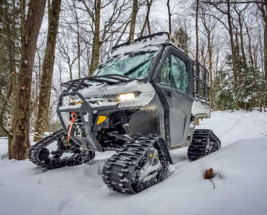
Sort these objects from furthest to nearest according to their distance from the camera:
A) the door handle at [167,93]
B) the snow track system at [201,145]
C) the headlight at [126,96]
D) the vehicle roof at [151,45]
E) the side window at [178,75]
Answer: the snow track system at [201,145], the side window at [178,75], the vehicle roof at [151,45], the door handle at [167,93], the headlight at [126,96]

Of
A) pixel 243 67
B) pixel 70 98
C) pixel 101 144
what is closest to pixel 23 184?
pixel 101 144

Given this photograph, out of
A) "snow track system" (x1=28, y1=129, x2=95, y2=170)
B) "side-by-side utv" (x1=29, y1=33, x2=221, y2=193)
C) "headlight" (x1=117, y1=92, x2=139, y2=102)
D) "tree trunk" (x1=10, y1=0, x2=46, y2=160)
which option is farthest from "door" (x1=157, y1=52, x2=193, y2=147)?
"tree trunk" (x1=10, y1=0, x2=46, y2=160)

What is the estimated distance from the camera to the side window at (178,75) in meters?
3.75

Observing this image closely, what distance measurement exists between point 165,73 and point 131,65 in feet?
2.10

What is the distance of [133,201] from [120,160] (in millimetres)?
471

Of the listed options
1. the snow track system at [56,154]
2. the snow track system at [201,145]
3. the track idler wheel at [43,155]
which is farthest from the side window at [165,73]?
the track idler wheel at [43,155]

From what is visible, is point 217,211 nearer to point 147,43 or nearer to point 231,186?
point 231,186

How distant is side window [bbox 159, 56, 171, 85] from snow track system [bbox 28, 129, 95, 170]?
2090 mm

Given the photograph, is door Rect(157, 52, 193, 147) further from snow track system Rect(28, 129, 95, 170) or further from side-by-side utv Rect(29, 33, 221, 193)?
snow track system Rect(28, 129, 95, 170)

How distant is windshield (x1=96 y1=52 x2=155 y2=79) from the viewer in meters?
3.42

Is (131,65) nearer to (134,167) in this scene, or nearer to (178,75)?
(178,75)

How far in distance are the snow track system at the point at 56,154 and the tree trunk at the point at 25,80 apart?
1120 millimetres

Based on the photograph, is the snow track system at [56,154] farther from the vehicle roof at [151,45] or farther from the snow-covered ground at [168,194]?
the vehicle roof at [151,45]

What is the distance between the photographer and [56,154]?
3.99 meters
